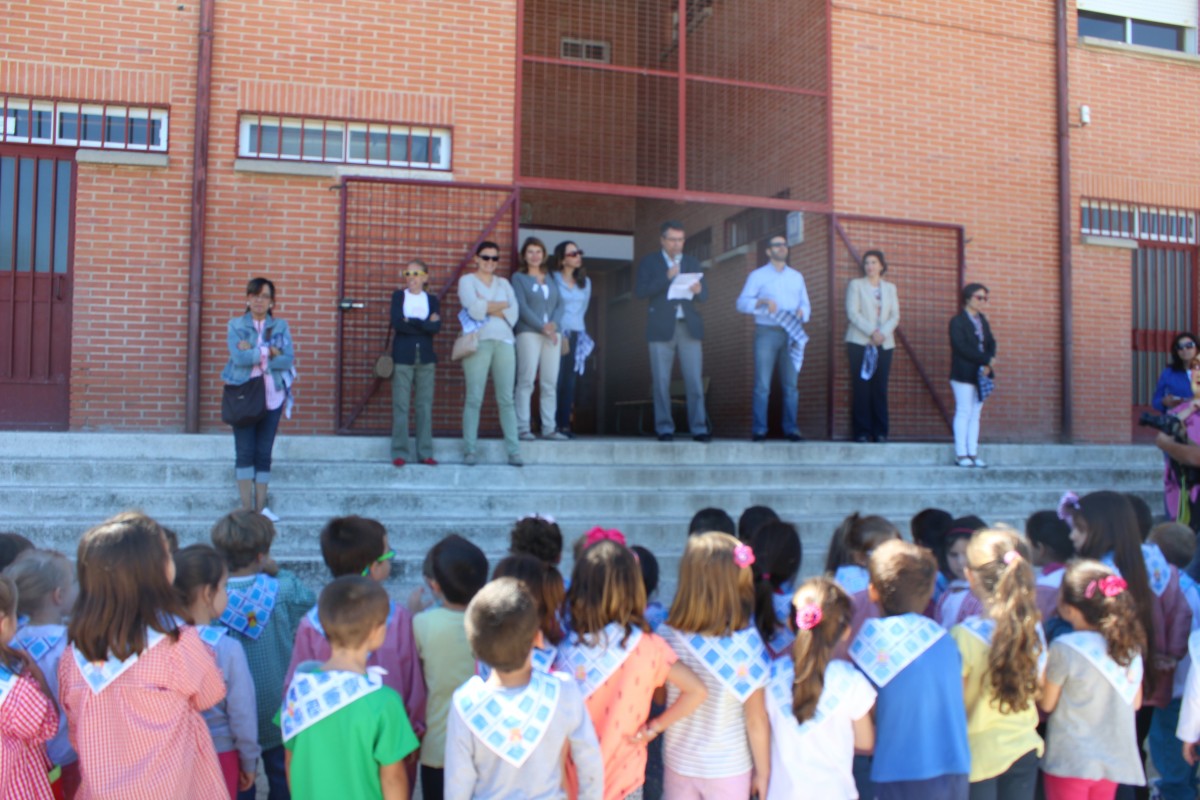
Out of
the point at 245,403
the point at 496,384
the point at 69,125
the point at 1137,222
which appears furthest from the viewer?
the point at 1137,222

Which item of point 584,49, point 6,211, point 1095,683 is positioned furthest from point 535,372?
point 584,49

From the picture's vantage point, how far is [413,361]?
24.1 feet

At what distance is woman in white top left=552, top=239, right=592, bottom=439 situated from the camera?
8.70 metres

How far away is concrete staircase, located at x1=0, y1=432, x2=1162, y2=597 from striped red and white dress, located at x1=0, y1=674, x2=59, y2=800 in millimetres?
3239

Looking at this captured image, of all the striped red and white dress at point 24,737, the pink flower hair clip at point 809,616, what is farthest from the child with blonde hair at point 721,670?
the striped red and white dress at point 24,737

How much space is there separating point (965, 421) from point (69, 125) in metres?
7.82

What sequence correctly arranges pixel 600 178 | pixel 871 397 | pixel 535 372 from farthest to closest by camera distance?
pixel 600 178 → pixel 871 397 → pixel 535 372

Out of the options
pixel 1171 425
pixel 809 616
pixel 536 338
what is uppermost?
pixel 536 338

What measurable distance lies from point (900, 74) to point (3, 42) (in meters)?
8.08

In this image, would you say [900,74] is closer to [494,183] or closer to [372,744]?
[494,183]

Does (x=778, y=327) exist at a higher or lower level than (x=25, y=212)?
lower

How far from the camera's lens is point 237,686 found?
120 inches

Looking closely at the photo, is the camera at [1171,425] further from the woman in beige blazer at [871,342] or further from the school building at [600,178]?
the school building at [600,178]

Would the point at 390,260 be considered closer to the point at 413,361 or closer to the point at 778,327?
the point at 413,361
